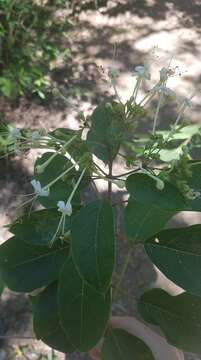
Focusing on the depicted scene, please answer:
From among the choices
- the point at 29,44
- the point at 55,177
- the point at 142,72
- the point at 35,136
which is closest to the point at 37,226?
the point at 55,177

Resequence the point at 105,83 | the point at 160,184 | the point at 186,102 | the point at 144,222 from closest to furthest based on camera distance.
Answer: the point at 160,184, the point at 186,102, the point at 144,222, the point at 105,83

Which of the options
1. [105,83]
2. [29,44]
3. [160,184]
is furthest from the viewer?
[29,44]

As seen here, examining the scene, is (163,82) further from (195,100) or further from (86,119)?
(195,100)

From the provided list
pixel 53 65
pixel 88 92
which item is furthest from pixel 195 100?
pixel 53 65

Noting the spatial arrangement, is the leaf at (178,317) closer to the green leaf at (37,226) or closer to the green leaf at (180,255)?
the green leaf at (180,255)

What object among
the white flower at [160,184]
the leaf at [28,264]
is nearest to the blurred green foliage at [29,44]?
the leaf at [28,264]

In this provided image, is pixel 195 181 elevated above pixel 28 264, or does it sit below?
above

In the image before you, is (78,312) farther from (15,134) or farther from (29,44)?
(29,44)
